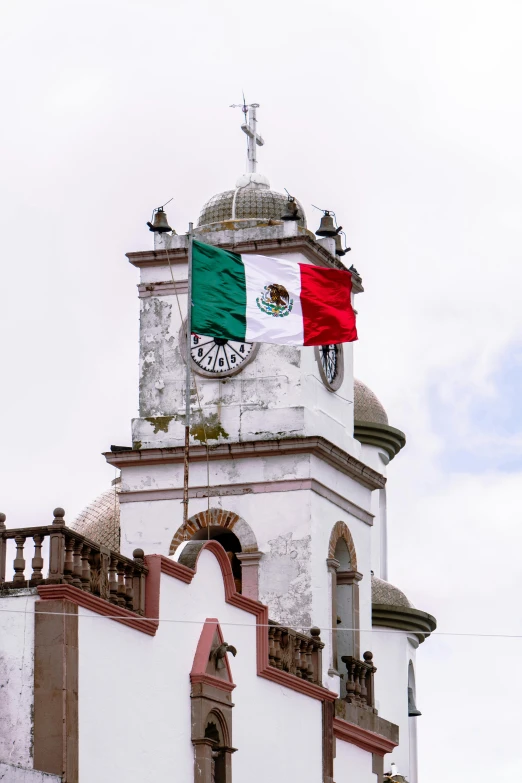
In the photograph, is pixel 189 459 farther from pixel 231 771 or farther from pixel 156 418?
pixel 231 771

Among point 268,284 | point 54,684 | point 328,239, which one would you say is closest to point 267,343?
point 268,284

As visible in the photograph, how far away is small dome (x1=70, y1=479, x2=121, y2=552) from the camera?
Result: 142ft

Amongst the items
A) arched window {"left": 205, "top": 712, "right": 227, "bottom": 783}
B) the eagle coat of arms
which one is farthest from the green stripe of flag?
arched window {"left": 205, "top": 712, "right": 227, "bottom": 783}

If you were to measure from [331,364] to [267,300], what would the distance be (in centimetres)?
465

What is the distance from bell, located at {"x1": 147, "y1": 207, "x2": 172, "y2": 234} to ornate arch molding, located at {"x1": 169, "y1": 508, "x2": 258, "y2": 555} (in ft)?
15.4

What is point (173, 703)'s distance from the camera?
97.9 ft

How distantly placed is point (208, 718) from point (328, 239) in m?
11.2

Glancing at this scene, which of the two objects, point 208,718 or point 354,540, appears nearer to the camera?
point 208,718

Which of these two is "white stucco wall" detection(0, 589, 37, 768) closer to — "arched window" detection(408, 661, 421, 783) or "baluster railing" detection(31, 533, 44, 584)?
"baluster railing" detection(31, 533, 44, 584)

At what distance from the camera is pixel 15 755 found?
2675cm

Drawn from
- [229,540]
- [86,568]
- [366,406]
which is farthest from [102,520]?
[86,568]

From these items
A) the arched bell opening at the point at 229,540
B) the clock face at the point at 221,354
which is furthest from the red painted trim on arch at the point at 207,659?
the clock face at the point at 221,354

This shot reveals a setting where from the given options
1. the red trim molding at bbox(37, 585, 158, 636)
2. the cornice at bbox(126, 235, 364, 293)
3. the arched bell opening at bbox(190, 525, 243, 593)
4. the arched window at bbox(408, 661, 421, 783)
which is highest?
the cornice at bbox(126, 235, 364, 293)

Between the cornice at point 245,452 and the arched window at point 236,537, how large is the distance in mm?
902
